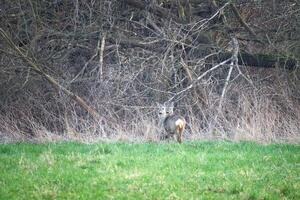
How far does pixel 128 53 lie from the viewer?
17.2 meters

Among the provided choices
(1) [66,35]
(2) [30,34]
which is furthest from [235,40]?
(2) [30,34]

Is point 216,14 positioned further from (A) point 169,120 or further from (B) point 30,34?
(B) point 30,34

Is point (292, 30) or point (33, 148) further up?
point (292, 30)

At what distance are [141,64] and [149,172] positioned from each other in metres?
7.81

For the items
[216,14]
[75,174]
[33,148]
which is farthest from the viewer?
[216,14]

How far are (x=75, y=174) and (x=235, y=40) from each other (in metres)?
9.08

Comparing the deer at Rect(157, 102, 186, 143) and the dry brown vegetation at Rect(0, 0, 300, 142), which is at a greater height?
the dry brown vegetation at Rect(0, 0, 300, 142)

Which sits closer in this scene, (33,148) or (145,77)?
(33,148)

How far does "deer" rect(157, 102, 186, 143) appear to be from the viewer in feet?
43.5

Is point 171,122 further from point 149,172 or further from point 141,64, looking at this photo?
point 149,172

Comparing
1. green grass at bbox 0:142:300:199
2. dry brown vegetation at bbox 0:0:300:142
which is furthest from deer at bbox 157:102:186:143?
green grass at bbox 0:142:300:199

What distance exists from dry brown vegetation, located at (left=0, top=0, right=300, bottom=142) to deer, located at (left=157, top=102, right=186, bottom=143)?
0.35 meters

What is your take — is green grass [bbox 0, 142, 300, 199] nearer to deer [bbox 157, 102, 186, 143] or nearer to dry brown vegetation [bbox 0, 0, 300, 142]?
deer [bbox 157, 102, 186, 143]

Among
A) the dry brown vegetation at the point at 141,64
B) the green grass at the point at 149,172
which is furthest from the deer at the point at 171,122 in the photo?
the green grass at the point at 149,172
